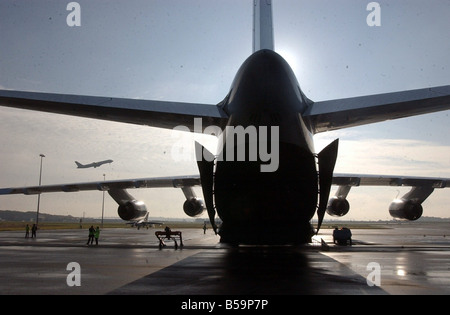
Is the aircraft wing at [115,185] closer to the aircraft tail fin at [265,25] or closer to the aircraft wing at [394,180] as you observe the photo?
the aircraft wing at [394,180]

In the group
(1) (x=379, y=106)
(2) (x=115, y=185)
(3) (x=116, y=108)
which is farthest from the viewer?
(2) (x=115, y=185)

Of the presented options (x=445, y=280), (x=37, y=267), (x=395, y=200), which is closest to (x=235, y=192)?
(x=445, y=280)

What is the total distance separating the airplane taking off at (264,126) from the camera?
784 cm

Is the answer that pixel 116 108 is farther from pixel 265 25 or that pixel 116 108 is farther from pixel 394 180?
pixel 394 180

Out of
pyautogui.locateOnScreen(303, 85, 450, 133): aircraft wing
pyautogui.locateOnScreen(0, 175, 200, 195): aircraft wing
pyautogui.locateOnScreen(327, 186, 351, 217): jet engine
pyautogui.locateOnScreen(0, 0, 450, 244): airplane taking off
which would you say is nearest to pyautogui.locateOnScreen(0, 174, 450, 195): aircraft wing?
pyautogui.locateOnScreen(0, 175, 200, 195): aircraft wing

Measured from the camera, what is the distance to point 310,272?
1023 centimetres

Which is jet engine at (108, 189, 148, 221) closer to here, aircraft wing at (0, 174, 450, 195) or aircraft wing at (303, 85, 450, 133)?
aircraft wing at (0, 174, 450, 195)

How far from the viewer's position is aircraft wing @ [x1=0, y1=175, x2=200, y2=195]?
23984 millimetres

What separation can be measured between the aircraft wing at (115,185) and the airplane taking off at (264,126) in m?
13.0

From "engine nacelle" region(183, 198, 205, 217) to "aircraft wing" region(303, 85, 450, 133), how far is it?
15.7m

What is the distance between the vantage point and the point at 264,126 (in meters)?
8.89

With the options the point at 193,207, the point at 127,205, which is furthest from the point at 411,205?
the point at 127,205

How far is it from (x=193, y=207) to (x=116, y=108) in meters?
16.6
